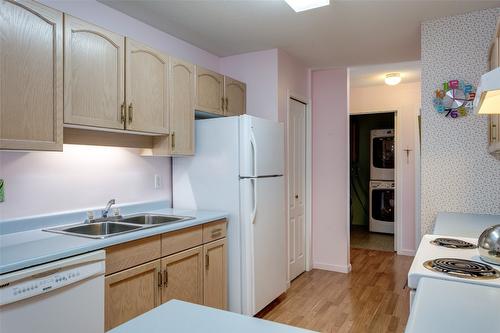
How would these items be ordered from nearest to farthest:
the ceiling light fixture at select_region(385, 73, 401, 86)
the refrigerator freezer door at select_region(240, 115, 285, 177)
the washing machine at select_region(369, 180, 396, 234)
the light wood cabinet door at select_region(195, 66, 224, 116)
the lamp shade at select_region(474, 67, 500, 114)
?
the lamp shade at select_region(474, 67, 500, 114) → the refrigerator freezer door at select_region(240, 115, 285, 177) → the light wood cabinet door at select_region(195, 66, 224, 116) → the ceiling light fixture at select_region(385, 73, 401, 86) → the washing machine at select_region(369, 180, 396, 234)

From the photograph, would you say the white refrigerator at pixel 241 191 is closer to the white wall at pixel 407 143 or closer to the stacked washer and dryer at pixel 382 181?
the white wall at pixel 407 143

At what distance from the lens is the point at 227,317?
2.92 feet

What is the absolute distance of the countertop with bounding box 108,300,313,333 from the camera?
81cm

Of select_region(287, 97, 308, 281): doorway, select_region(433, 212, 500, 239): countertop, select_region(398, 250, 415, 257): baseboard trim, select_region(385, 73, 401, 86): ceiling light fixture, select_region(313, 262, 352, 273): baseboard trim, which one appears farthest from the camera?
select_region(398, 250, 415, 257): baseboard trim

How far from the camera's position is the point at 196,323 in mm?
846

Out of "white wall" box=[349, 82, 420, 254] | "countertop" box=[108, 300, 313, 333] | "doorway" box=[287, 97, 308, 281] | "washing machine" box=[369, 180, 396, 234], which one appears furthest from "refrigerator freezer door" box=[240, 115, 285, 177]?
"washing machine" box=[369, 180, 396, 234]

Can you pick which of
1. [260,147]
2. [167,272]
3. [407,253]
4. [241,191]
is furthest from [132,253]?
[407,253]

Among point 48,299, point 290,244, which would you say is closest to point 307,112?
point 290,244

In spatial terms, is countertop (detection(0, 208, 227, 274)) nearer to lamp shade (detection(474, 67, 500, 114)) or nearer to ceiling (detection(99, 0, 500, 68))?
ceiling (detection(99, 0, 500, 68))

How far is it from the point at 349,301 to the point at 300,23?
2.54 m

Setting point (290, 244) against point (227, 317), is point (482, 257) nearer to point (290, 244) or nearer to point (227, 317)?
point (227, 317)

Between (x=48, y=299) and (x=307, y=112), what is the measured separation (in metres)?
3.33

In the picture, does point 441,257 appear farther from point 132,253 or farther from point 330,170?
point 330,170

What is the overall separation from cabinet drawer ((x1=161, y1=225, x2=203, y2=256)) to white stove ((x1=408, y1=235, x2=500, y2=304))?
1433 millimetres
